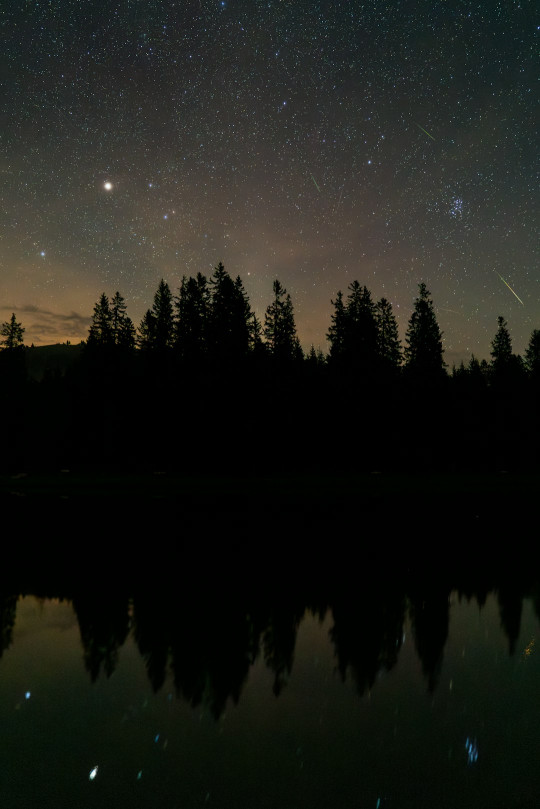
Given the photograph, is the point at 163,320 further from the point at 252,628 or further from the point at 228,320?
the point at 252,628

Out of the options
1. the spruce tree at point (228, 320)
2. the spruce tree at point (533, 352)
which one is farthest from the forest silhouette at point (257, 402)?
the spruce tree at point (533, 352)

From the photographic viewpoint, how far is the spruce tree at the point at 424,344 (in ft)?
196

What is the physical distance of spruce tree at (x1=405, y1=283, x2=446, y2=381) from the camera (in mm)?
59812

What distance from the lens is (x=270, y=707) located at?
572 cm

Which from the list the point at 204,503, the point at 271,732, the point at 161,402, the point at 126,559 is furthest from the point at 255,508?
the point at 161,402

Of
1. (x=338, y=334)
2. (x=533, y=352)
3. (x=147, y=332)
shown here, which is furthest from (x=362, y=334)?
(x=533, y=352)

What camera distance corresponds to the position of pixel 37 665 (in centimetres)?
695

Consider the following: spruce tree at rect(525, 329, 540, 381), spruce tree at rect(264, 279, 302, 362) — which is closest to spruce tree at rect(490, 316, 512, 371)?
spruce tree at rect(525, 329, 540, 381)

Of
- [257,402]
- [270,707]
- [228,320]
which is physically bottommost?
[270,707]

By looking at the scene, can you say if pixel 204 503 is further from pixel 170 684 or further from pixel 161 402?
pixel 161 402

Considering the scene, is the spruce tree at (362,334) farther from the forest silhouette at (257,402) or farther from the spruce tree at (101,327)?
the spruce tree at (101,327)

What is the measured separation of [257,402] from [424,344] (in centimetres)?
2428

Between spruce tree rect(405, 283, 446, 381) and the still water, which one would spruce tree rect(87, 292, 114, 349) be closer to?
spruce tree rect(405, 283, 446, 381)

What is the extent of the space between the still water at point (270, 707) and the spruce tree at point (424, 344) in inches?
2082
